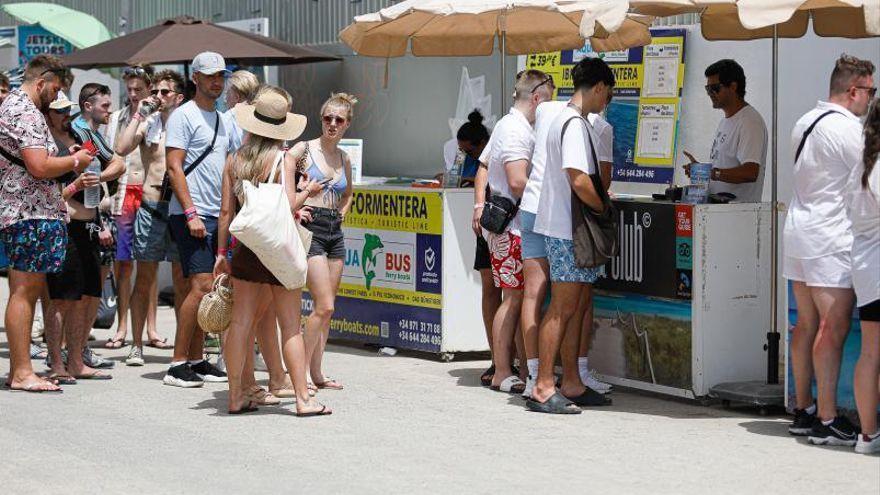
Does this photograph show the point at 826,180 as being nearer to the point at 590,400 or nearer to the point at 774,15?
the point at 774,15

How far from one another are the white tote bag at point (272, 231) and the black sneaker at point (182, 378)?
174cm

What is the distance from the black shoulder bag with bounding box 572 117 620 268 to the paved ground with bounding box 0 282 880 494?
3.04ft

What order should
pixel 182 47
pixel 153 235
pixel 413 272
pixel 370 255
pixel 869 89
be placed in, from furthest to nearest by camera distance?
pixel 182 47, pixel 370 255, pixel 413 272, pixel 153 235, pixel 869 89

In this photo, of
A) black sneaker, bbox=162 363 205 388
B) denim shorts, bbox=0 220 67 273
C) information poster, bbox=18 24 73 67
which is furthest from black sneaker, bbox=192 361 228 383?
information poster, bbox=18 24 73 67

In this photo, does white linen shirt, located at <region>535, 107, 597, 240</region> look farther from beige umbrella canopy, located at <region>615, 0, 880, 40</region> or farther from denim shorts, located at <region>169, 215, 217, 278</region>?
denim shorts, located at <region>169, 215, 217, 278</region>

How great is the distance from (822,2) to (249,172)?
327 cm

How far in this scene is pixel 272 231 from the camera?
27.5 feet

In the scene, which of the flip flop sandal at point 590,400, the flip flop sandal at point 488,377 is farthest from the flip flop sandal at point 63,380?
the flip flop sandal at point 590,400

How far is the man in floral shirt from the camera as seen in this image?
30.6ft

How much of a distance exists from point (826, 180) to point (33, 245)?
188 inches

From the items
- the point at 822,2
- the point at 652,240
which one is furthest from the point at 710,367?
the point at 822,2

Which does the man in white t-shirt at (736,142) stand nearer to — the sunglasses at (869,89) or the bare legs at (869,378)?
the sunglasses at (869,89)

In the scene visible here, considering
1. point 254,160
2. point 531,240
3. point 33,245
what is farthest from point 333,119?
point 33,245

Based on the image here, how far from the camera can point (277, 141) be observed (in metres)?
8.72
